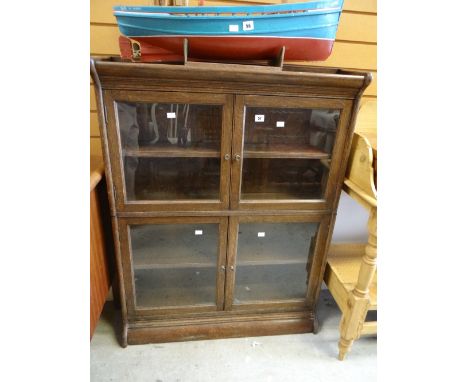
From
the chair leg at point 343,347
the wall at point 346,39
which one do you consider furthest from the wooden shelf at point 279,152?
the chair leg at point 343,347

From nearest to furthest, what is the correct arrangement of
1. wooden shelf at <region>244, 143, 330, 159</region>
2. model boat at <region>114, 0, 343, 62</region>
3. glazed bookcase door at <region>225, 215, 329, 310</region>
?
model boat at <region>114, 0, 343, 62</region> → wooden shelf at <region>244, 143, 330, 159</region> → glazed bookcase door at <region>225, 215, 329, 310</region>

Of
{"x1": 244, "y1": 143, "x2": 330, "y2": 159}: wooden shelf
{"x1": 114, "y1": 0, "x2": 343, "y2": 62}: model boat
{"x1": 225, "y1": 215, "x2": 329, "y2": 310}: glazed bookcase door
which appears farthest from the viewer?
{"x1": 225, "y1": 215, "x2": 329, "y2": 310}: glazed bookcase door

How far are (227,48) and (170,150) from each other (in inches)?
18.5

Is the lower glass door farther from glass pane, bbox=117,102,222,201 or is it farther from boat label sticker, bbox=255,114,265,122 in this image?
boat label sticker, bbox=255,114,265,122

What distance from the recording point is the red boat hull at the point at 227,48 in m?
1.17

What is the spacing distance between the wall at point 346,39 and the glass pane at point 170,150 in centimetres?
43

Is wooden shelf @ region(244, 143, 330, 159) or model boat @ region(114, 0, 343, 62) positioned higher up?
model boat @ region(114, 0, 343, 62)

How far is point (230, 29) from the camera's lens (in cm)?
113

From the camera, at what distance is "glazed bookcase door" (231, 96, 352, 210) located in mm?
1245

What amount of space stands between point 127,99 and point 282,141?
0.68 metres

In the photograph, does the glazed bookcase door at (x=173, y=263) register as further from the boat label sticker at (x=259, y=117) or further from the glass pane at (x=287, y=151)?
the boat label sticker at (x=259, y=117)

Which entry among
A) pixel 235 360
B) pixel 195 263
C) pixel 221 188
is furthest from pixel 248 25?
pixel 235 360

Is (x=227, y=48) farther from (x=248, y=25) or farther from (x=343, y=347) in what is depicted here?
(x=343, y=347)

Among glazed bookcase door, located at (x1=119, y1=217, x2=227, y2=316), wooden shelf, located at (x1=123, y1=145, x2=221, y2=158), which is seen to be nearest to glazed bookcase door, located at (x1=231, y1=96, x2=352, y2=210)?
wooden shelf, located at (x1=123, y1=145, x2=221, y2=158)
